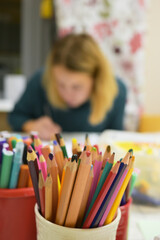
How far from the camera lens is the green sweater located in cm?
149

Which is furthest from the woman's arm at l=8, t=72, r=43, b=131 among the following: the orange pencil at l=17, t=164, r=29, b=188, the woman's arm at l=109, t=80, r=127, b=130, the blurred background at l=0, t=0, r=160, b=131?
the orange pencil at l=17, t=164, r=29, b=188

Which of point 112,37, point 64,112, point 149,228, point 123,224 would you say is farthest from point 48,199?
point 112,37

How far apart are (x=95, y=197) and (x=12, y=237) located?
16 centimetres

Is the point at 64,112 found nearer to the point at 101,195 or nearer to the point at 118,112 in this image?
the point at 118,112

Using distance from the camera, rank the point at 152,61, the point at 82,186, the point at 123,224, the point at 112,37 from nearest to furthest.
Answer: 1. the point at 82,186
2. the point at 123,224
3. the point at 112,37
4. the point at 152,61

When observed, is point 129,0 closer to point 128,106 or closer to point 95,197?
point 128,106

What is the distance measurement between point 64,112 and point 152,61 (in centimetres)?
122

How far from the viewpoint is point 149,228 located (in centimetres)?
53

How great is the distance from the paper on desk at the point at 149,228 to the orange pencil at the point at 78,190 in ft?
0.67

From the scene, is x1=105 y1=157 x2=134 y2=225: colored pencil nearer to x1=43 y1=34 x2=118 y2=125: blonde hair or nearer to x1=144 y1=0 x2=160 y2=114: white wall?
x1=43 y1=34 x2=118 y2=125: blonde hair

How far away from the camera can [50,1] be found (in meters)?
2.27

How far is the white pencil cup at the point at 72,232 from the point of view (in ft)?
1.14

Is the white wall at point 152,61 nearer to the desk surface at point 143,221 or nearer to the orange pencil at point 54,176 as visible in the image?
the desk surface at point 143,221

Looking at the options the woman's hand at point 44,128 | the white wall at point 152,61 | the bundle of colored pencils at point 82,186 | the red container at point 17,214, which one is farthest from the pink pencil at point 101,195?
the white wall at point 152,61
